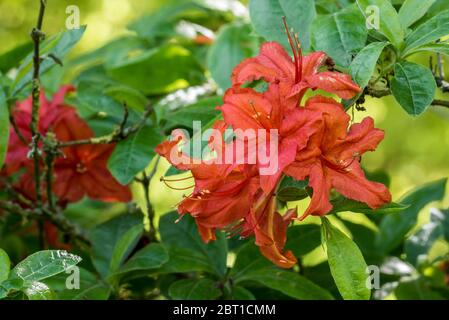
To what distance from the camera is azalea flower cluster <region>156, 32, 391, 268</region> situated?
34.8 inches

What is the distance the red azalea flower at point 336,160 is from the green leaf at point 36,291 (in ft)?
0.94

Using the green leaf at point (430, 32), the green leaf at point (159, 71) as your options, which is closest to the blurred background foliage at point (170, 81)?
the green leaf at point (159, 71)

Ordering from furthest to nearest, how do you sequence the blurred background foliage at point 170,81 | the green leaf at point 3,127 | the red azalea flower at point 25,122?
1. the blurred background foliage at point 170,81
2. the red azalea flower at point 25,122
3. the green leaf at point 3,127

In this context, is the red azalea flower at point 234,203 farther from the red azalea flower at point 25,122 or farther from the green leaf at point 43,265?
the red azalea flower at point 25,122

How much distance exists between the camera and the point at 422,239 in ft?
4.63

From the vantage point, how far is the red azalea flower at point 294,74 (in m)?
0.90

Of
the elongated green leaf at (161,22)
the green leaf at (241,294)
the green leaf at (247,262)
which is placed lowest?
the green leaf at (241,294)

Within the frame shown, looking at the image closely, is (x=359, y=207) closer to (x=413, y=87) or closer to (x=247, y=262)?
(x=413, y=87)

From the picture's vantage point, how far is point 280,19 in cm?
112

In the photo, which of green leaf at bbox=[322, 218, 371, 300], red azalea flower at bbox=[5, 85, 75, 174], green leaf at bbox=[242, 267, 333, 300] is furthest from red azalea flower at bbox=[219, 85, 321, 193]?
red azalea flower at bbox=[5, 85, 75, 174]

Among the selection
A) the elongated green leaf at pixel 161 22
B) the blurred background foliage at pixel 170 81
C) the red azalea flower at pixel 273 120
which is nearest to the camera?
the red azalea flower at pixel 273 120

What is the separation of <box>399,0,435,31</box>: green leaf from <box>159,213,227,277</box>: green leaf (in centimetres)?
43

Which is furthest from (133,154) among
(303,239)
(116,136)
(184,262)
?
(303,239)

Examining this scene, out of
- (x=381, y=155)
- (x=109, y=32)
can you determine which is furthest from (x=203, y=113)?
(x=381, y=155)
